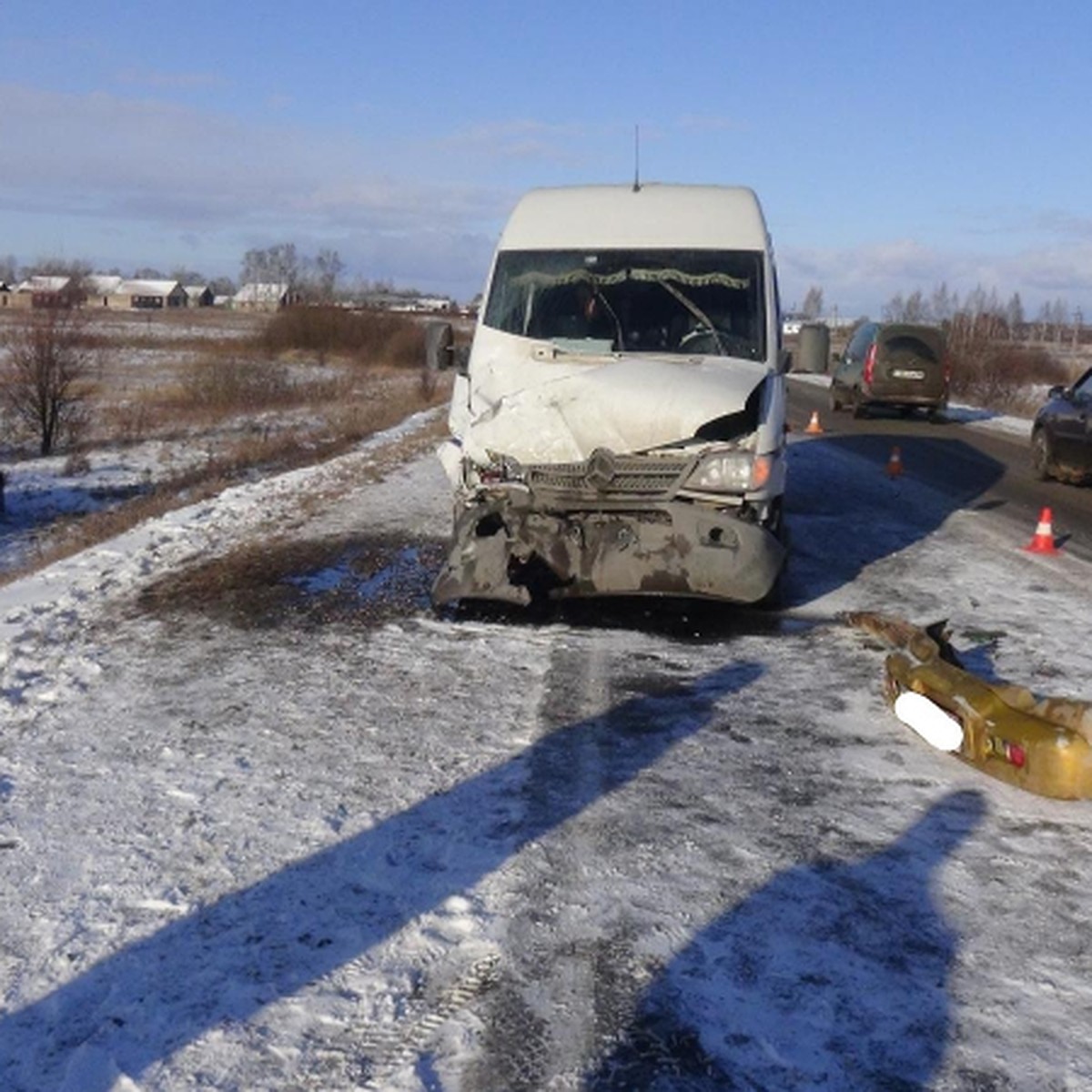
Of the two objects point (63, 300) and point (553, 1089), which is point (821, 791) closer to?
point (553, 1089)

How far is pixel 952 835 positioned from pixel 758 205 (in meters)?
5.92

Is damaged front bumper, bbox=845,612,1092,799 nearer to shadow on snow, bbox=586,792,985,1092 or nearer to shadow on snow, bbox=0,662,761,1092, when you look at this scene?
shadow on snow, bbox=586,792,985,1092

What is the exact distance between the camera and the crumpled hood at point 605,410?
7.53m

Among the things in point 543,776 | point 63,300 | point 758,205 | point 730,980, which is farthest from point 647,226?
point 63,300

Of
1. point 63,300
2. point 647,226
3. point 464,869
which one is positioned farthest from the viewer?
point 63,300

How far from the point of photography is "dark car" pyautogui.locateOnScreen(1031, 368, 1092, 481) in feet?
50.5

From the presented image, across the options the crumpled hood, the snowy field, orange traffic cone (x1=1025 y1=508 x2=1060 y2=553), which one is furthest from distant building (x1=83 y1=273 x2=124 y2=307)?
the snowy field

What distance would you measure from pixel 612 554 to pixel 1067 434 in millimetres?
10175

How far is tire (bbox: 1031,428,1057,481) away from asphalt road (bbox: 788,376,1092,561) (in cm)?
13

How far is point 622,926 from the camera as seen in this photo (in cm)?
396

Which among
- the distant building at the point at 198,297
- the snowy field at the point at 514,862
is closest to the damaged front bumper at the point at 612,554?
the snowy field at the point at 514,862

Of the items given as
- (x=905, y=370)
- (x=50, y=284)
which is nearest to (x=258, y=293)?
(x=50, y=284)

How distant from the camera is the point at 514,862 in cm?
439

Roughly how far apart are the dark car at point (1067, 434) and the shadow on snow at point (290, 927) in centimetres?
1172
